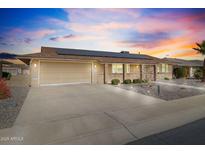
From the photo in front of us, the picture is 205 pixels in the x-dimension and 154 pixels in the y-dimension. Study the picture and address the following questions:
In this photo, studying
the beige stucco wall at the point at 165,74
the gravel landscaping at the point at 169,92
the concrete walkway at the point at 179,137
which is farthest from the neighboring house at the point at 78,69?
the concrete walkway at the point at 179,137

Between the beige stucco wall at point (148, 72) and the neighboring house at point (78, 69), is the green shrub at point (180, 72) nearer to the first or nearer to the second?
the neighboring house at point (78, 69)

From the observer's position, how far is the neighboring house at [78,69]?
12.8 meters

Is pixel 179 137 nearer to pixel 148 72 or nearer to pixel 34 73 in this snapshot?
pixel 34 73

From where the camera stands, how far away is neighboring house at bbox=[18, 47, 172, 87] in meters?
12.8

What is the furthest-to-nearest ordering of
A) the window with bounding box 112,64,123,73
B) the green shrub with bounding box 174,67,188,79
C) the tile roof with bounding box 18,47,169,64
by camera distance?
the green shrub with bounding box 174,67,188,79, the window with bounding box 112,64,123,73, the tile roof with bounding box 18,47,169,64

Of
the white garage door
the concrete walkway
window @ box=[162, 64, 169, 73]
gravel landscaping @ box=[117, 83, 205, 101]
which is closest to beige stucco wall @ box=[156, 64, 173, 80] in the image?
window @ box=[162, 64, 169, 73]

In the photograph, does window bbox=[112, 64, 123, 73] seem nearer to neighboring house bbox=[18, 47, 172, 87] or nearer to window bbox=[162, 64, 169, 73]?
neighboring house bbox=[18, 47, 172, 87]

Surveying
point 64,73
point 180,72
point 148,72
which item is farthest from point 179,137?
point 180,72

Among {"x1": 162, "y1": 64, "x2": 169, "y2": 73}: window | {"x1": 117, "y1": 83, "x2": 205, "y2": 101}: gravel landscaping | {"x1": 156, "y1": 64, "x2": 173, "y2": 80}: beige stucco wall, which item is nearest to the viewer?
{"x1": 117, "y1": 83, "x2": 205, "y2": 101}: gravel landscaping

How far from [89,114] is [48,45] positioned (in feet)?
54.8

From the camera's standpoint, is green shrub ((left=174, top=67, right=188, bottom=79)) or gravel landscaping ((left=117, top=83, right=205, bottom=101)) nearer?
gravel landscaping ((left=117, top=83, right=205, bottom=101))

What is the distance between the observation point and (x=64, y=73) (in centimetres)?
1446

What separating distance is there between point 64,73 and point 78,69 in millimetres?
1739

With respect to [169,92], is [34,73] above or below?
above
